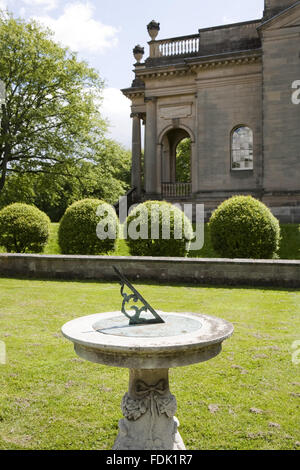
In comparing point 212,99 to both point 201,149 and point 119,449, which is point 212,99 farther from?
point 119,449

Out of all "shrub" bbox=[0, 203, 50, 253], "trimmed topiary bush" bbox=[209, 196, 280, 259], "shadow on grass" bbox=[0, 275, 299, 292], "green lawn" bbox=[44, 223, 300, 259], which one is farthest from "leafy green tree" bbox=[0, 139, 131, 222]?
"shadow on grass" bbox=[0, 275, 299, 292]

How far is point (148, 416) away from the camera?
3709 mm

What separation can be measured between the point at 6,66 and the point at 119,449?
28.9 metres

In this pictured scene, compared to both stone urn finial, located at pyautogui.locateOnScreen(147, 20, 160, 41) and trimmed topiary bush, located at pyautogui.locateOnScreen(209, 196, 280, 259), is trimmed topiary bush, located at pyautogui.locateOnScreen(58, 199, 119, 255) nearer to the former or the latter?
trimmed topiary bush, located at pyautogui.locateOnScreen(209, 196, 280, 259)

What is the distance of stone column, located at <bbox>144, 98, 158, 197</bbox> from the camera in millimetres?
26375

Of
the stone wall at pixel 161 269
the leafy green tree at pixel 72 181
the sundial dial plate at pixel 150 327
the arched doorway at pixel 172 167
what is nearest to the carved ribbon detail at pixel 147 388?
the sundial dial plate at pixel 150 327

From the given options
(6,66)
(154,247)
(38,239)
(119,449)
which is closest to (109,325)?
(119,449)

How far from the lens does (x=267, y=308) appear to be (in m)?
9.06

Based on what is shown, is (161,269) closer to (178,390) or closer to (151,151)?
(178,390)

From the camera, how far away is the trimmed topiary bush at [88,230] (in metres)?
16.2

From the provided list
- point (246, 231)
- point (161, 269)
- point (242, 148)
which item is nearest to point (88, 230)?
point (161, 269)

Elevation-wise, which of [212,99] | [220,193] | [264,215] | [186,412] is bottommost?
[186,412]

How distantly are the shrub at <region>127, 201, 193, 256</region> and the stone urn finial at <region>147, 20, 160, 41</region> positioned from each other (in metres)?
15.6

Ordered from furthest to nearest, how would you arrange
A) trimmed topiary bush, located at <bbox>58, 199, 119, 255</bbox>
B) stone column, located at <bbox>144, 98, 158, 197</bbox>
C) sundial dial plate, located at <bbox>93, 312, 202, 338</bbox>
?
stone column, located at <bbox>144, 98, 158, 197</bbox> → trimmed topiary bush, located at <bbox>58, 199, 119, 255</bbox> → sundial dial plate, located at <bbox>93, 312, 202, 338</bbox>
